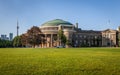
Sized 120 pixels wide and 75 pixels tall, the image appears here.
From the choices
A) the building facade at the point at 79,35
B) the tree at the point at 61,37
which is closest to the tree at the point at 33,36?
the tree at the point at 61,37

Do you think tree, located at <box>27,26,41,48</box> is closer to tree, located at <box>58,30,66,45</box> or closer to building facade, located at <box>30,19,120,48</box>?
tree, located at <box>58,30,66,45</box>

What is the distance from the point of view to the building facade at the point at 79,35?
512 feet

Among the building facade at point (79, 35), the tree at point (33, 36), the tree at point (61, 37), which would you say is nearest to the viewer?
the tree at point (33, 36)

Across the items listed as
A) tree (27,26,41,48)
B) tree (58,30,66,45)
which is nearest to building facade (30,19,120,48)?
tree (58,30,66,45)

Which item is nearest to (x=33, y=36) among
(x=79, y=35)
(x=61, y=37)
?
(x=61, y=37)

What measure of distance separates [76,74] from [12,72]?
3234mm

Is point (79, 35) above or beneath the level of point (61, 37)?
above

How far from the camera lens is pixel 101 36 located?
547ft

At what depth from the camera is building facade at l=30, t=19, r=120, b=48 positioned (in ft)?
512

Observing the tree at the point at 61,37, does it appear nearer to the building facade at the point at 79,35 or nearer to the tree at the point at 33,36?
the tree at the point at 33,36

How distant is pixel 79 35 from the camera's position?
6467 inches

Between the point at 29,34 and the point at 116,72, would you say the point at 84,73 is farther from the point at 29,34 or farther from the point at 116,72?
the point at 29,34

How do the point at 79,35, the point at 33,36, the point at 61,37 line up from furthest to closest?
the point at 79,35 → the point at 61,37 → the point at 33,36

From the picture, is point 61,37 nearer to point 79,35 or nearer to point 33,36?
point 33,36
